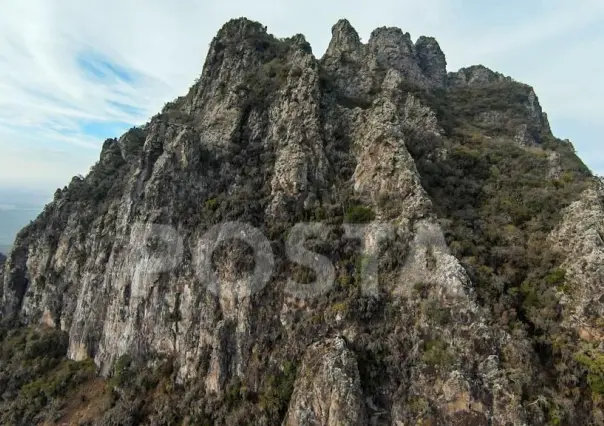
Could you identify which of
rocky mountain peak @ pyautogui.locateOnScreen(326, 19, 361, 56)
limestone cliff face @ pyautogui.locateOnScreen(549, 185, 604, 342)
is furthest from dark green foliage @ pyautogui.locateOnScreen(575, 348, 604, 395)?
rocky mountain peak @ pyautogui.locateOnScreen(326, 19, 361, 56)

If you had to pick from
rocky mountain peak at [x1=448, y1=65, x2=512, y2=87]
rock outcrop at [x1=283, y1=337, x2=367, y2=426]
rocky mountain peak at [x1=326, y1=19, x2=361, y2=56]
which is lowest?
rock outcrop at [x1=283, y1=337, x2=367, y2=426]

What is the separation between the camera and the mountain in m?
Answer: 21.8

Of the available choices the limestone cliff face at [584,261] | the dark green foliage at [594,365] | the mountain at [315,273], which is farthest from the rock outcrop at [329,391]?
the limestone cliff face at [584,261]

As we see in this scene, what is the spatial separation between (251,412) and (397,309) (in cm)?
1198

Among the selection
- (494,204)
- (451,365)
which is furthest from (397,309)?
(494,204)

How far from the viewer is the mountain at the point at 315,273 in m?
21.8

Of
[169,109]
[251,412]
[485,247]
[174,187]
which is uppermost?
[169,109]

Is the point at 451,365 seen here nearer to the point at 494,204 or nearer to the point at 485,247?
the point at 485,247

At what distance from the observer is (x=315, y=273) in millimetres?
29188

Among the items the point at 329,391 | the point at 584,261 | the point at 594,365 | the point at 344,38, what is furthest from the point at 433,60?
the point at 329,391

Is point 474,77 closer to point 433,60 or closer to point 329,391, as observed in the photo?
point 433,60

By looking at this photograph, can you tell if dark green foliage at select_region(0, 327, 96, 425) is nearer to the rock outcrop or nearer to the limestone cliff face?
the rock outcrop

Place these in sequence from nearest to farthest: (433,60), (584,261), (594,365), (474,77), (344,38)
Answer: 1. (594,365)
2. (584,261)
3. (344,38)
4. (433,60)
5. (474,77)

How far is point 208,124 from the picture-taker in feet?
145
